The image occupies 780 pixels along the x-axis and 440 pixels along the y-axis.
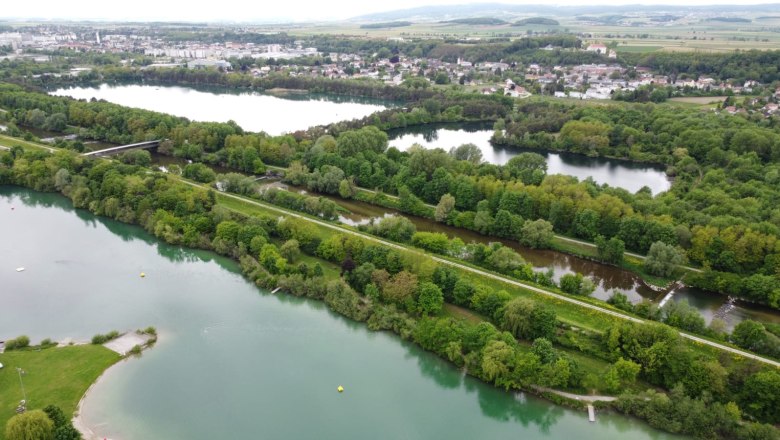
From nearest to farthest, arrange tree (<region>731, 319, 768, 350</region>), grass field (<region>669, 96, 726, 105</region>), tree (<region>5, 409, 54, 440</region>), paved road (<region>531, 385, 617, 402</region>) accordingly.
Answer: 1. tree (<region>5, 409, 54, 440</region>)
2. paved road (<region>531, 385, 617, 402</region>)
3. tree (<region>731, 319, 768, 350</region>)
4. grass field (<region>669, 96, 726, 105</region>)

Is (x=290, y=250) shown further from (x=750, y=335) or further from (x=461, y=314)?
(x=750, y=335)

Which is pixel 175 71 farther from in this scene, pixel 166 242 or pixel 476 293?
pixel 476 293

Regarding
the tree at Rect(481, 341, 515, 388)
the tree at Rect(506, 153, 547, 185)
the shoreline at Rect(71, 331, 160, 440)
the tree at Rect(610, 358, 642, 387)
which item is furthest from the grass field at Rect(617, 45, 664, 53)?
the shoreline at Rect(71, 331, 160, 440)

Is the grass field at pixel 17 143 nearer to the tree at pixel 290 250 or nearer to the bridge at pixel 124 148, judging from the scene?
the bridge at pixel 124 148

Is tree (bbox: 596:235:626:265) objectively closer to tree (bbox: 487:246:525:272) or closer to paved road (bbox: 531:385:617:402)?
tree (bbox: 487:246:525:272)

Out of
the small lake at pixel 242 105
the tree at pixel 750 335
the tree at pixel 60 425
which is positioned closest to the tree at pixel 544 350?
the tree at pixel 750 335

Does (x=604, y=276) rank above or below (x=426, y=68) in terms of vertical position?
below

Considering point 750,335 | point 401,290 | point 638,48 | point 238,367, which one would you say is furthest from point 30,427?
point 638,48
